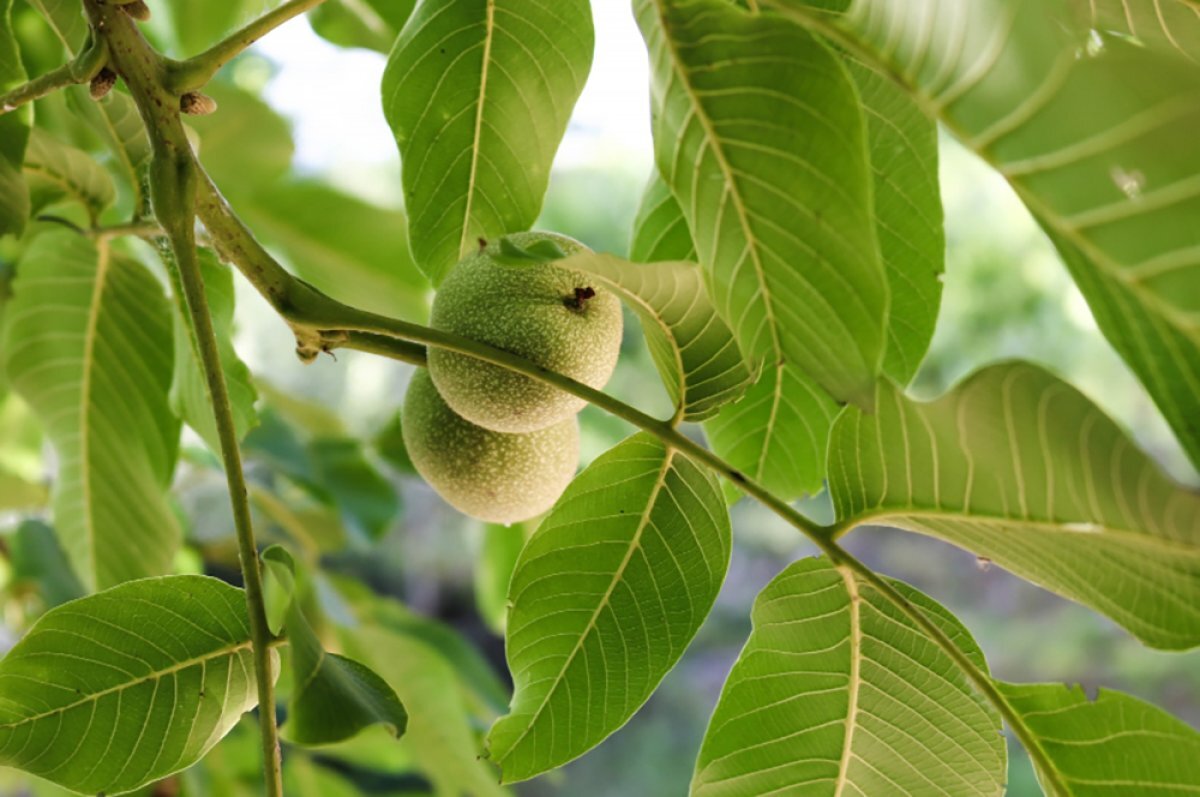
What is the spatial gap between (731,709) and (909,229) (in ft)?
1.06

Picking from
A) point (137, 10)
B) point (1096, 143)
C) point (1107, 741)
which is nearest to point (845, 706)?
point (1107, 741)

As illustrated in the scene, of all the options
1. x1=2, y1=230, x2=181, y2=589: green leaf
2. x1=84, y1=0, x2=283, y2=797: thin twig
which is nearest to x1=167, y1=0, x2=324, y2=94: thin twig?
x1=84, y1=0, x2=283, y2=797: thin twig

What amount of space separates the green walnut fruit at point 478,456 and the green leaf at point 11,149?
278 mm

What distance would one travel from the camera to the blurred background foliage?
1198 mm

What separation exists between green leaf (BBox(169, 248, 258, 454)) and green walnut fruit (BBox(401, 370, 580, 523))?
113 millimetres

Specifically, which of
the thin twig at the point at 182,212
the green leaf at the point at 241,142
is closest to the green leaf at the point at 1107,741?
the thin twig at the point at 182,212

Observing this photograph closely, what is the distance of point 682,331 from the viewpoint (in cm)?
57

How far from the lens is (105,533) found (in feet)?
3.10

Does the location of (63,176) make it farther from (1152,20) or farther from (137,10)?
(1152,20)

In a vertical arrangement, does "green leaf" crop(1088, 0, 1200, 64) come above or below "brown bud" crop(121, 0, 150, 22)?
below

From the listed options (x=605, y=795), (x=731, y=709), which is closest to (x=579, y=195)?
(x=605, y=795)

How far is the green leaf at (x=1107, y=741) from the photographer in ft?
1.77

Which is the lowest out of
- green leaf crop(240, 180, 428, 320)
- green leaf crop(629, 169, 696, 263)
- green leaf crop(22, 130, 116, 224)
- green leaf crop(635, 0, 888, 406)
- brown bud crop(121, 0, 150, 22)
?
green leaf crop(635, 0, 888, 406)

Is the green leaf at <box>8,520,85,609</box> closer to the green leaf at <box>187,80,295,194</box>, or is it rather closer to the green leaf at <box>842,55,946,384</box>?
the green leaf at <box>187,80,295,194</box>
